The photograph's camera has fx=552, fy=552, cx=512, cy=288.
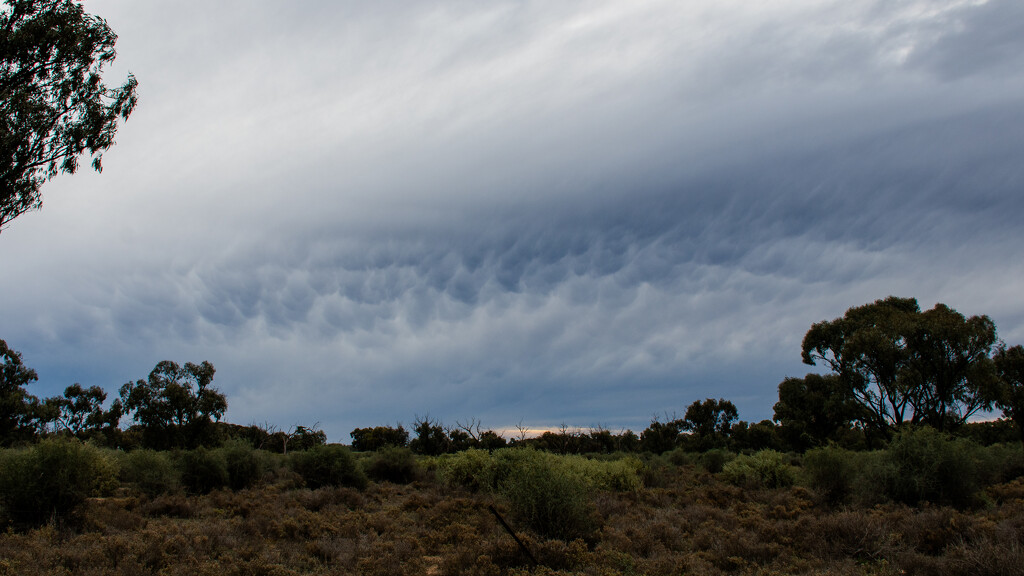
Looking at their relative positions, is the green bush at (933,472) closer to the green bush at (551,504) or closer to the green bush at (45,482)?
the green bush at (551,504)

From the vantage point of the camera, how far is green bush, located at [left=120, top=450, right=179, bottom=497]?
20217 mm

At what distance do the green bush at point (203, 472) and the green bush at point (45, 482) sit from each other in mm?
6273

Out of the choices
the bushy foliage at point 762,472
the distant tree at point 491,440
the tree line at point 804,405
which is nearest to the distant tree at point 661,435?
the tree line at point 804,405

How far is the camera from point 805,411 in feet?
153

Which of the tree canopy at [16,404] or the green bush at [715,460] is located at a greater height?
the tree canopy at [16,404]

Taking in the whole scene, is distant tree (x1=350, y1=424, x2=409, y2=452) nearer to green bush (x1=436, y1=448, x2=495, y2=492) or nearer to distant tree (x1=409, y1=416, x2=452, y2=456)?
distant tree (x1=409, y1=416, x2=452, y2=456)

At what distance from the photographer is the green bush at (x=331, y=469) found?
2416cm

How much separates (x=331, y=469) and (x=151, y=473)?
21.9ft

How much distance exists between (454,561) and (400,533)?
353 cm

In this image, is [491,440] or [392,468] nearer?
[392,468]

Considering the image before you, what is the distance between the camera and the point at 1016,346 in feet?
129

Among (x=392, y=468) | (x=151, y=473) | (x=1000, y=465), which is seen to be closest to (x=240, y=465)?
(x=151, y=473)

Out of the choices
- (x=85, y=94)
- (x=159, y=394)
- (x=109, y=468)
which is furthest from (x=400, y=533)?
(x=159, y=394)

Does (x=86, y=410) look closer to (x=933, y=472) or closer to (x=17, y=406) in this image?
(x=17, y=406)
